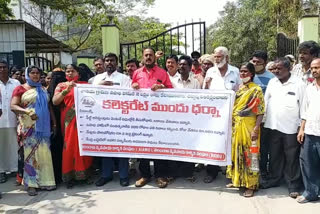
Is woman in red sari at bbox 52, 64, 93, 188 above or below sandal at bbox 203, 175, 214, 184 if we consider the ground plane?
above

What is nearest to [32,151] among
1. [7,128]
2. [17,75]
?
[7,128]

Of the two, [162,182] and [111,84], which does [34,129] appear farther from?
[162,182]

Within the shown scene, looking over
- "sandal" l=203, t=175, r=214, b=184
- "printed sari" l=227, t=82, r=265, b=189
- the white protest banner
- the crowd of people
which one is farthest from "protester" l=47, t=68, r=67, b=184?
"printed sari" l=227, t=82, r=265, b=189

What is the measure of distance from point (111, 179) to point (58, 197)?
81 centimetres

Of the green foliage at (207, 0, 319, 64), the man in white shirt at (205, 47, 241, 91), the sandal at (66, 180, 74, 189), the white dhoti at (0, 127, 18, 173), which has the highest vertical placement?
the green foliage at (207, 0, 319, 64)

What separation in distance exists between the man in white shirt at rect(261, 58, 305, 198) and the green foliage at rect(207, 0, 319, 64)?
1295cm

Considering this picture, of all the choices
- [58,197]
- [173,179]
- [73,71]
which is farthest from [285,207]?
[73,71]

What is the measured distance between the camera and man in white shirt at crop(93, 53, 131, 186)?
15.1 feet

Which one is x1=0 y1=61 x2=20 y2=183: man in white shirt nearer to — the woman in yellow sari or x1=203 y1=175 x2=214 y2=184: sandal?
x1=203 y1=175 x2=214 y2=184: sandal

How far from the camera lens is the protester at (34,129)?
428cm

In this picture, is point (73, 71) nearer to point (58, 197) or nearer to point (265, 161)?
point (58, 197)

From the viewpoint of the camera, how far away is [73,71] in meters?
4.48

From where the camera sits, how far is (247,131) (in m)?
4.01

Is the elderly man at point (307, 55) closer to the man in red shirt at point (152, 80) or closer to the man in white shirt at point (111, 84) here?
the man in red shirt at point (152, 80)
